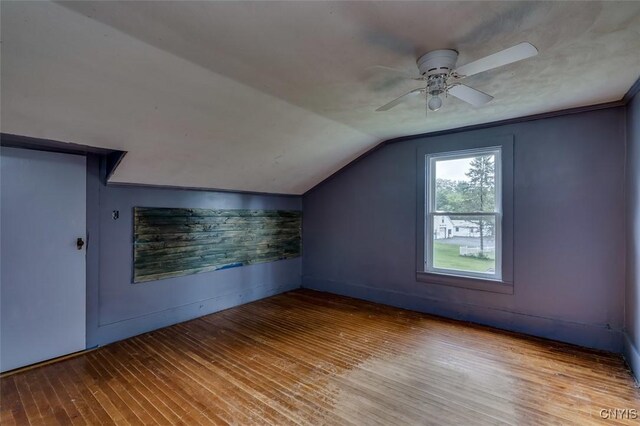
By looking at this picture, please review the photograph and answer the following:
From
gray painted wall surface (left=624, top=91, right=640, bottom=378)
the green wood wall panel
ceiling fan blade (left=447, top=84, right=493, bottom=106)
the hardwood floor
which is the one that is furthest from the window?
the green wood wall panel

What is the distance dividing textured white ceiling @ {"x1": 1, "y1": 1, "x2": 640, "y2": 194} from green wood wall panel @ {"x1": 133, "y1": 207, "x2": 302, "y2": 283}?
27.3 inches

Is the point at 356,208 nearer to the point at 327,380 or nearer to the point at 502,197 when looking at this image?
the point at 502,197

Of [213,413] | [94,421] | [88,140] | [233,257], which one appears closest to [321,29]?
[88,140]

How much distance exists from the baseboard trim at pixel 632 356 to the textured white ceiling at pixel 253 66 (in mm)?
2315

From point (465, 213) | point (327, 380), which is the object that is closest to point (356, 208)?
point (465, 213)

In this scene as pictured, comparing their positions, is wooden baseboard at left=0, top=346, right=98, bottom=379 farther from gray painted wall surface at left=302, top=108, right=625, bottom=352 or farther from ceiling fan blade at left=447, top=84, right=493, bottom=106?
ceiling fan blade at left=447, top=84, right=493, bottom=106

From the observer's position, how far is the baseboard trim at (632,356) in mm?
2514

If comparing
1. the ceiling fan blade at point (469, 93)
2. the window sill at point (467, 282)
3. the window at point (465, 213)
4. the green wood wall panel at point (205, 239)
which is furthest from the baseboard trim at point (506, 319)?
the ceiling fan blade at point (469, 93)

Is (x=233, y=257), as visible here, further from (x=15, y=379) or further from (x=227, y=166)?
(x=15, y=379)

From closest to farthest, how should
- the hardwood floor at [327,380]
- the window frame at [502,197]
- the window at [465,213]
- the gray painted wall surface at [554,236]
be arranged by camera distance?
the hardwood floor at [327,380] → the gray painted wall surface at [554,236] → the window frame at [502,197] → the window at [465,213]

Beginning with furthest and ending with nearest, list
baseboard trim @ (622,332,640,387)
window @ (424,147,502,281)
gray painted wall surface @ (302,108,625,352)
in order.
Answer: window @ (424,147,502,281), gray painted wall surface @ (302,108,625,352), baseboard trim @ (622,332,640,387)

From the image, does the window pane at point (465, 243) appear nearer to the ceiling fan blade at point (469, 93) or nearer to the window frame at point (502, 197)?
the window frame at point (502, 197)

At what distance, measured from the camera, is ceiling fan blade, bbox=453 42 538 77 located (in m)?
1.59

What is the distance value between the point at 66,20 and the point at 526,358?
4364 millimetres
